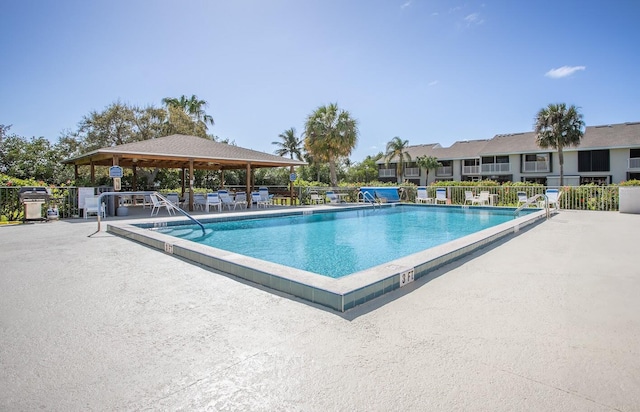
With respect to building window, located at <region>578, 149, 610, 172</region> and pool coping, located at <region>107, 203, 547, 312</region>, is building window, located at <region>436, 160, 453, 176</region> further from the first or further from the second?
pool coping, located at <region>107, 203, 547, 312</region>

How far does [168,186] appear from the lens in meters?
25.5

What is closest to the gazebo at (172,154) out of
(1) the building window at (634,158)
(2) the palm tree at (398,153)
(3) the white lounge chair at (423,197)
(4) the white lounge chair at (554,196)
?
(3) the white lounge chair at (423,197)

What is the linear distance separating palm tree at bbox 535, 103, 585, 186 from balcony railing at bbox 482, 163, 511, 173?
5.90 m

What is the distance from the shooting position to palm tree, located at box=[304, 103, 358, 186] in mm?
25172

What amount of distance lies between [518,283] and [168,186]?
25.2 meters

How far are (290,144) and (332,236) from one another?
129 ft

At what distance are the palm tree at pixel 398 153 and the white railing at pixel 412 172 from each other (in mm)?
718

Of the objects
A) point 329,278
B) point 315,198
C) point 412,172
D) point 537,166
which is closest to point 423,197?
point 315,198

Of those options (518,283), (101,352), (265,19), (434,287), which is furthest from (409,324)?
(265,19)

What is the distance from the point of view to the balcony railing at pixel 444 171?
3772 centimetres

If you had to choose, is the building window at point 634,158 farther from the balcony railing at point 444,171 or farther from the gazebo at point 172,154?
the gazebo at point 172,154

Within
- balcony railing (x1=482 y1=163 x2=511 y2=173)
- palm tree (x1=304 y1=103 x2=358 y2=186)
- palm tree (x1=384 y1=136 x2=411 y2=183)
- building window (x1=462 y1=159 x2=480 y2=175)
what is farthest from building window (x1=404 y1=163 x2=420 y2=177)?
palm tree (x1=304 y1=103 x2=358 y2=186)

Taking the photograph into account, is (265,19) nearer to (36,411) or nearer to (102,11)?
(102,11)

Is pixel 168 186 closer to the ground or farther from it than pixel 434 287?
farther from it
